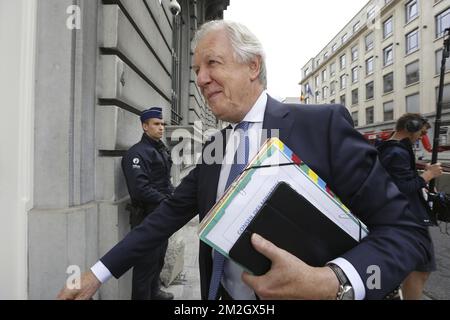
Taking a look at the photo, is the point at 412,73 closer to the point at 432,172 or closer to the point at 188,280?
the point at 432,172

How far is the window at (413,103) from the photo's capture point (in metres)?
28.7

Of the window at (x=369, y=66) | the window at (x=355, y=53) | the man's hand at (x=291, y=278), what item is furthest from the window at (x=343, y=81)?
the man's hand at (x=291, y=278)

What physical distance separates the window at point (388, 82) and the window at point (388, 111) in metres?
1.60

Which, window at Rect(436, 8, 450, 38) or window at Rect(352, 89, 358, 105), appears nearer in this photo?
window at Rect(436, 8, 450, 38)

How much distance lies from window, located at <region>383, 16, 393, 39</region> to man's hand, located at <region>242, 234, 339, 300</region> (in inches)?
1612

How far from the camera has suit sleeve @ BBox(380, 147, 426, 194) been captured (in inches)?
110

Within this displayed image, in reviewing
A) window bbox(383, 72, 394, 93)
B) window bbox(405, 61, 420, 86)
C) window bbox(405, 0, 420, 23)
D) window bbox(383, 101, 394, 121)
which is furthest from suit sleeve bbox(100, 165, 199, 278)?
window bbox(383, 72, 394, 93)

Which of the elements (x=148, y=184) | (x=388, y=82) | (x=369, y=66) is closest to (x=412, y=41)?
(x=388, y=82)

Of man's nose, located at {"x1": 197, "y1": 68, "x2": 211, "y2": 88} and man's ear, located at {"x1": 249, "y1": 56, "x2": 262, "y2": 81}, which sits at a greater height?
man's ear, located at {"x1": 249, "y1": 56, "x2": 262, "y2": 81}

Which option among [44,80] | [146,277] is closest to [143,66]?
[44,80]

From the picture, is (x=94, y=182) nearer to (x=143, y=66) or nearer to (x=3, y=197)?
(x=3, y=197)

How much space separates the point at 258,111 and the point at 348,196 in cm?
59

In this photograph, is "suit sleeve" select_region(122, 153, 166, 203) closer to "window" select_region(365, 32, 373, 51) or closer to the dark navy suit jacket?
the dark navy suit jacket

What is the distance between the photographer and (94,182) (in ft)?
9.07
